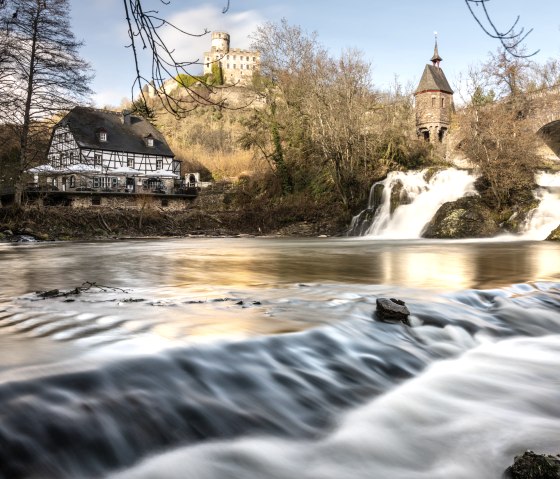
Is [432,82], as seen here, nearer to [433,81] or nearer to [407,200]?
[433,81]

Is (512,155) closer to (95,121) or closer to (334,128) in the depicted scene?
(334,128)

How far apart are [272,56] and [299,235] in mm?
13674

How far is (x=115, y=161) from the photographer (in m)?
44.8

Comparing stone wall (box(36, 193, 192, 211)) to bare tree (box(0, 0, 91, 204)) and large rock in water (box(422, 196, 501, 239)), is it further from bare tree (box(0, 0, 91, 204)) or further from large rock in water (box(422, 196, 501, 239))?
large rock in water (box(422, 196, 501, 239))

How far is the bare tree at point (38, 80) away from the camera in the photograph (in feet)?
83.7

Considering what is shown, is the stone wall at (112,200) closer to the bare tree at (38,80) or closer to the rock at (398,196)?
the bare tree at (38,80)

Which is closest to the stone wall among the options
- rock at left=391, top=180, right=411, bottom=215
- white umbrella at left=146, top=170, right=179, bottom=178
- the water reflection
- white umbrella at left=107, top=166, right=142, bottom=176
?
white umbrella at left=107, top=166, right=142, bottom=176

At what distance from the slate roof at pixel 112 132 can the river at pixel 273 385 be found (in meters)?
38.9

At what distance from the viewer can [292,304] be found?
6.40 metres

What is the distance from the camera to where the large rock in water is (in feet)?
71.2

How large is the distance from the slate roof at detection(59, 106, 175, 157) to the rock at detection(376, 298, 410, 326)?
3917 centimetres

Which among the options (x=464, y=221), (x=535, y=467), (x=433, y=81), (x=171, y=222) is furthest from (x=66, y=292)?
(x=433, y=81)

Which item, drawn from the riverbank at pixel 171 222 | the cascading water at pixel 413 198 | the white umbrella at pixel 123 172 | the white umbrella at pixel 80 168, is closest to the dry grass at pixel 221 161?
the white umbrella at pixel 123 172

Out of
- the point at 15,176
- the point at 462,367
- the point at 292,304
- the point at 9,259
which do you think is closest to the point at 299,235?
the point at 15,176
